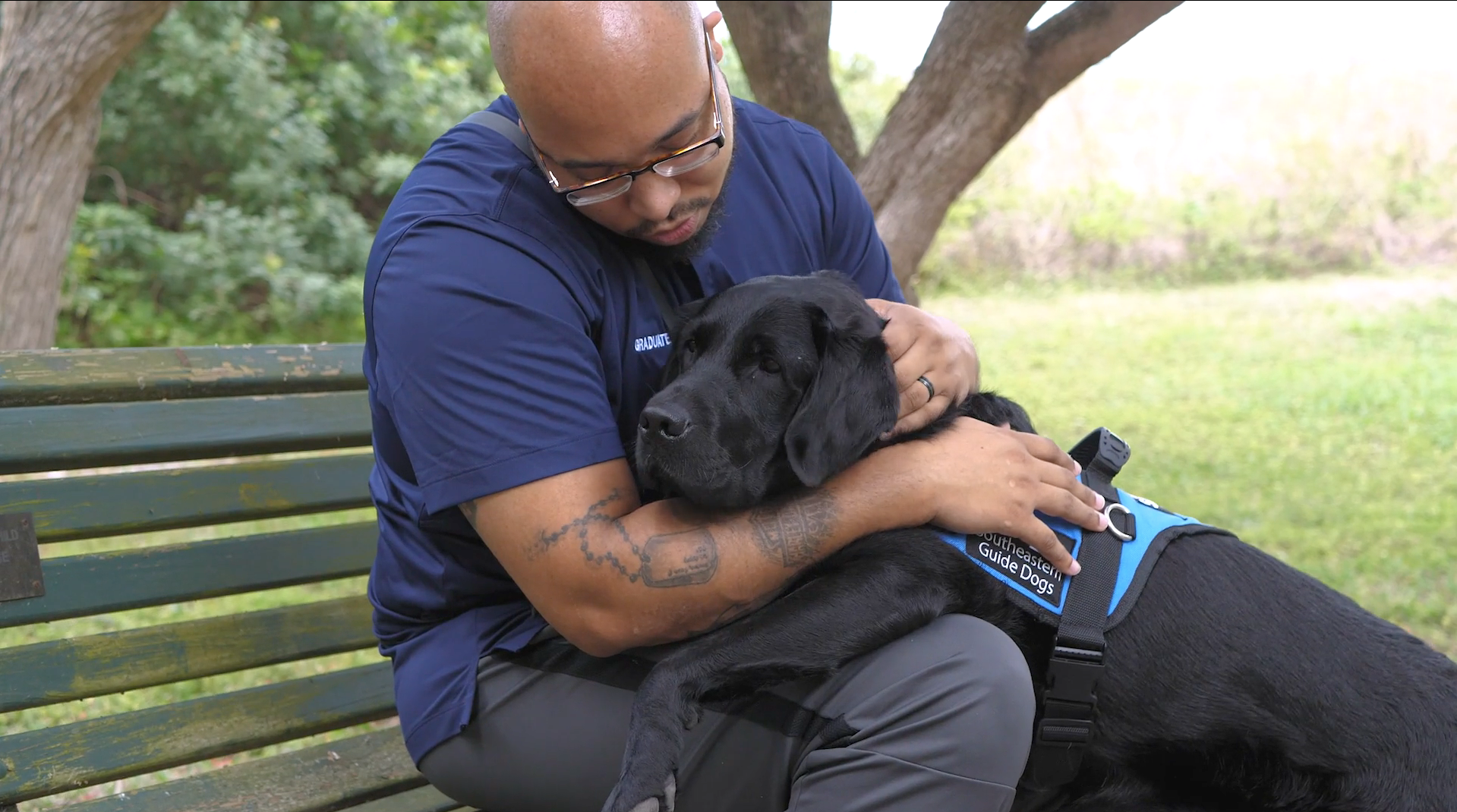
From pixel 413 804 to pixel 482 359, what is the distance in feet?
3.59

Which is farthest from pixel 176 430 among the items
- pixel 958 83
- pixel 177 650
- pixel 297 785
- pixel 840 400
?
pixel 958 83

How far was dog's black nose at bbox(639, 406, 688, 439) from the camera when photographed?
2.09 metres

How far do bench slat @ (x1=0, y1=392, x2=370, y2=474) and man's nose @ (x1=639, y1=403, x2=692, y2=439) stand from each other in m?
1.07

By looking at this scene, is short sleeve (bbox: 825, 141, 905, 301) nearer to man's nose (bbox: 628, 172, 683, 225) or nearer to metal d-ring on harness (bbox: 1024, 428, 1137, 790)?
man's nose (bbox: 628, 172, 683, 225)

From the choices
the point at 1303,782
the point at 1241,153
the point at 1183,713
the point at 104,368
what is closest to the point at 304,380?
the point at 104,368

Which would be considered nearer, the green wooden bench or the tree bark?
the green wooden bench

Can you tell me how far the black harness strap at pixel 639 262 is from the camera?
234 cm

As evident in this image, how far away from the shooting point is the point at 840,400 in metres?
2.24

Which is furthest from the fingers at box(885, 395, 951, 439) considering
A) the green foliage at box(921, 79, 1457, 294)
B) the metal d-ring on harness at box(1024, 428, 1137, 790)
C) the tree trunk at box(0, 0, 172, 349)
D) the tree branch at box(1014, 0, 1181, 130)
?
the green foliage at box(921, 79, 1457, 294)

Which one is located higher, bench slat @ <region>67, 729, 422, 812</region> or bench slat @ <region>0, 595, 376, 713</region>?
bench slat @ <region>0, 595, 376, 713</region>

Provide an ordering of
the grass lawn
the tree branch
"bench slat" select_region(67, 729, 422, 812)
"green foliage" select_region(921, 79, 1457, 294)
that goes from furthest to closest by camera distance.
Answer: "green foliage" select_region(921, 79, 1457, 294) → the grass lawn → the tree branch → "bench slat" select_region(67, 729, 422, 812)

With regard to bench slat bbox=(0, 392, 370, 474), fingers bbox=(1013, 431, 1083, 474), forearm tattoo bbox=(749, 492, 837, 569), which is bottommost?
bench slat bbox=(0, 392, 370, 474)

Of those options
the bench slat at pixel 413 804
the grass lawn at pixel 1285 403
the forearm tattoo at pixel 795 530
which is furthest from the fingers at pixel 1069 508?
the grass lawn at pixel 1285 403

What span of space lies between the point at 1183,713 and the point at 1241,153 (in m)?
14.6
